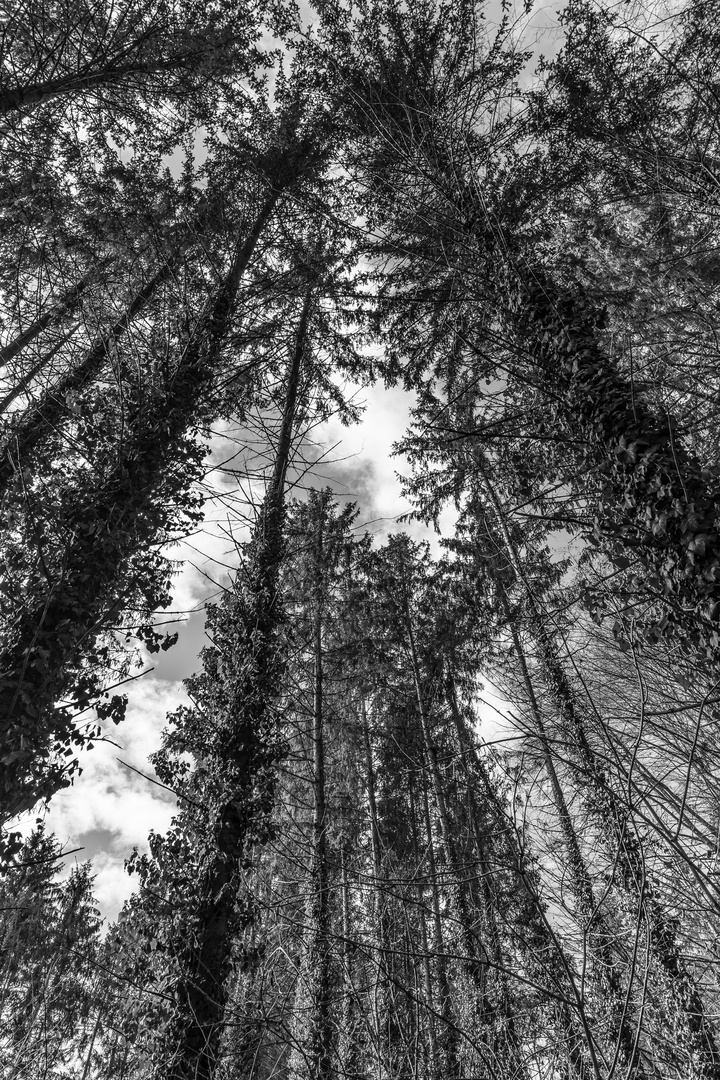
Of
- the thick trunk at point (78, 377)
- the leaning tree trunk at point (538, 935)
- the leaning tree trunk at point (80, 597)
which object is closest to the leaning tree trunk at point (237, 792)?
the leaning tree trunk at point (80, 597)

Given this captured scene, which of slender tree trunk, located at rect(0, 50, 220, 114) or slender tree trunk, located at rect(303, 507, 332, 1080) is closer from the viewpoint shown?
slender tree trunk, located at rect(303, 507, 332, 1080)

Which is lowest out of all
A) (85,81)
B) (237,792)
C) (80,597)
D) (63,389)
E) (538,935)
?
(538,935)

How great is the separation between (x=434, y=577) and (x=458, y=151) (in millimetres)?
9263

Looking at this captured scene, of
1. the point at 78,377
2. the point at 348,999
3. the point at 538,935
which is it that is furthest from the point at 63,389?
the point at 348,999

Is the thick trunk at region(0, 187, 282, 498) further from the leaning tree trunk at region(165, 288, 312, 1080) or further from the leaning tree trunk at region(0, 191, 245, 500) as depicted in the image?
the leaning tree trunk at region(165, 288, 312, 1080)

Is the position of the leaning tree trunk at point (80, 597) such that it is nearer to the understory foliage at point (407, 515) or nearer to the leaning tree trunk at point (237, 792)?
the understory foliage at point (407, 515)

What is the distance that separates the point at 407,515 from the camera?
5.10 m

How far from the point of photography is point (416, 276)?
7289 mm

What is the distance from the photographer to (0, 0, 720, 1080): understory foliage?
8.84ft

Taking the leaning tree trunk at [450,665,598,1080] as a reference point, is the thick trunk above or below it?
above

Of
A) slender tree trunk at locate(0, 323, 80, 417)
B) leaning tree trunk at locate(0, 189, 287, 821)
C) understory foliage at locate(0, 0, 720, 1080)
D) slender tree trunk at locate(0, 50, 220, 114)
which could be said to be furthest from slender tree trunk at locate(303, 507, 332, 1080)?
slender tree trunk at locate(0, 50, 220, 114)

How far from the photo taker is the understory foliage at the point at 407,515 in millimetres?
2693

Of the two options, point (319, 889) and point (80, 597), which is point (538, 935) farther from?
point (80, 597)

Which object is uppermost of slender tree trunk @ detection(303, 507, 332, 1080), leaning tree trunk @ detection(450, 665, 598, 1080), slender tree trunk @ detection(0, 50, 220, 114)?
slender tree trunk @ detection(0, 50, 220, 114)
